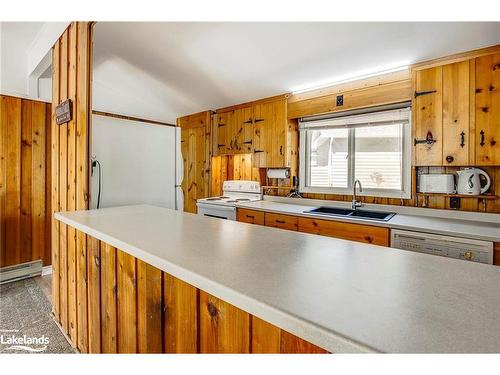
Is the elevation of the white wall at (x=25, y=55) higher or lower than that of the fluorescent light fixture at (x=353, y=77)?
higher

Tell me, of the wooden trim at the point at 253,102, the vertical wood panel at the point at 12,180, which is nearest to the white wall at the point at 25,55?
the vertical wood panel at the point at 12,180

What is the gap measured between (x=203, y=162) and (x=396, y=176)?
2736 mm

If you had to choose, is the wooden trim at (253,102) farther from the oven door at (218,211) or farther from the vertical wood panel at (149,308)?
the vertical wood panel at (149,308)

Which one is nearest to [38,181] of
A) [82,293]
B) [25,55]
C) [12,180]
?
[12,180]

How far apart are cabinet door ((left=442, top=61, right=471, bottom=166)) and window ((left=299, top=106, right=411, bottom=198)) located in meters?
0.39

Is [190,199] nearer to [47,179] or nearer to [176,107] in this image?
[176,107]

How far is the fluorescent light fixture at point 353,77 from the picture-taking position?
2.53m

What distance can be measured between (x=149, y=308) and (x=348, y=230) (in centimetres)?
175

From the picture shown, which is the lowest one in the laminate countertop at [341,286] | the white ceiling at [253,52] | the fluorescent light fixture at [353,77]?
the laminate countertop at [341,286]

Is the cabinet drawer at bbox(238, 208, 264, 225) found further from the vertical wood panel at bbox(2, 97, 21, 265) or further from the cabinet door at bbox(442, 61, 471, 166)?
the vertical wood panel at bbox(2, 97, 21, 265)

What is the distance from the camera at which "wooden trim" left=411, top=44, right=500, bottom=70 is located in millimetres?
2080

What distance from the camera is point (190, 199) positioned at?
464 centimetres

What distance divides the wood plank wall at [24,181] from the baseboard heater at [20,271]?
0.05m
